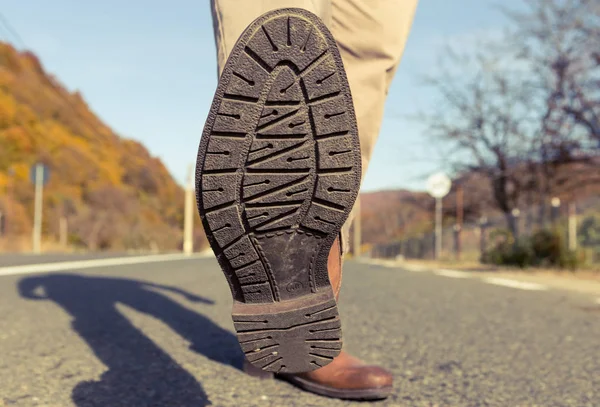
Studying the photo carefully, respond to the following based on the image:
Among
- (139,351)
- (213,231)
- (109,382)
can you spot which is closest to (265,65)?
(213,231)

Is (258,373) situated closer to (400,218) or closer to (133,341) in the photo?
(133,341)

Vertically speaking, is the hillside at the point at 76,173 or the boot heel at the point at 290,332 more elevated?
the hillside at the point at 76,173

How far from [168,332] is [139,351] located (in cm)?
34

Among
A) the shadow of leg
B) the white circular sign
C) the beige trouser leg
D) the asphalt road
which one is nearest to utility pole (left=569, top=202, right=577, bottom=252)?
the asphalt road

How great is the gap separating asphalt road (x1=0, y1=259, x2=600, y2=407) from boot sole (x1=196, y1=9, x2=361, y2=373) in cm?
42

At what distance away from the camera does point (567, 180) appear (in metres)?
11.3

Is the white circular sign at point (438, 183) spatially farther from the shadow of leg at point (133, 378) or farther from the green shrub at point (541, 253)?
the shadow of leg at point (133, 378)

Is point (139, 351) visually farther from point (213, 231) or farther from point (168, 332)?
point (213, 231)

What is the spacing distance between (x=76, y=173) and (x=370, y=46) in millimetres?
33718

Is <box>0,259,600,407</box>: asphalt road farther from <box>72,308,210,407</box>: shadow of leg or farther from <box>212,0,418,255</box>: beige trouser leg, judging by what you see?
<box>212,0,418,255</box>: beige trouser leg

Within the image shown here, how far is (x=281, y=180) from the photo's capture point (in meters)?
0.95

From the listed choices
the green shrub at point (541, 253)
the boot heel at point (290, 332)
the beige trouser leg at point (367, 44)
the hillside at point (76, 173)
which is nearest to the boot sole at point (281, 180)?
the boot heel at point (290, 332)

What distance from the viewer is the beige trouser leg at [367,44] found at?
1.25 metres

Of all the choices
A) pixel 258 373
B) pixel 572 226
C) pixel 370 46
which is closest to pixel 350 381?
pixel 258 373
